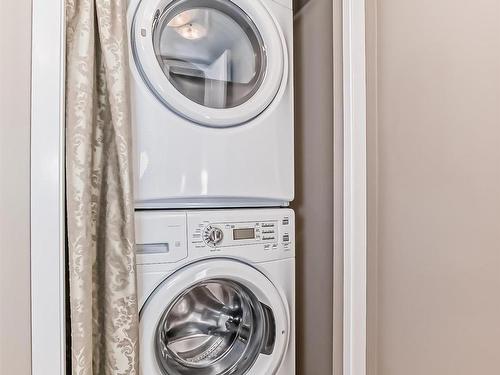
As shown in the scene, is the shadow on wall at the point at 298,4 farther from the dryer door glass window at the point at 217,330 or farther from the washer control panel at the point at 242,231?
the dryer door glass window at the point at 217,330

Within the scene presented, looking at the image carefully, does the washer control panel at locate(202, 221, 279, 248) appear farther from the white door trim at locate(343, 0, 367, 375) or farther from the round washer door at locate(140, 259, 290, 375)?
the white door trim at locate(343, 0, 367, 375)

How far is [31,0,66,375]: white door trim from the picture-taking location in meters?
0.84

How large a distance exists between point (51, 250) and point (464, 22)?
1.15 metres

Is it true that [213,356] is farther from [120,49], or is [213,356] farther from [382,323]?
[120,49]

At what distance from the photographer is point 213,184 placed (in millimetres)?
1267

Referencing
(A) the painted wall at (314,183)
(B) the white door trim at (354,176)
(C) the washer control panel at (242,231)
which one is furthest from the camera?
(A) the painted wall at (314,183)

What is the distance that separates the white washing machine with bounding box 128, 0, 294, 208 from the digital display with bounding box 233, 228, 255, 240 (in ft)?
0.34

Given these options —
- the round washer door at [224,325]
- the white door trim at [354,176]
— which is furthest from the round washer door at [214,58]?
the round washer door at [224,325]

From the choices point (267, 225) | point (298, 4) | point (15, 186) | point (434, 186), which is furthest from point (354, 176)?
point (298, 4)

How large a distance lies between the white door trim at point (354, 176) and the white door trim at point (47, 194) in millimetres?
770

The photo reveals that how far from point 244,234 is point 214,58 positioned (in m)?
0.63

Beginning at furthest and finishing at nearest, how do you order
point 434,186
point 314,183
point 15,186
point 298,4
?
point 298,4 < point 314,183 < point 434,186 < point 15,186

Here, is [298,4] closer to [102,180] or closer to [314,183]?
[314,183]

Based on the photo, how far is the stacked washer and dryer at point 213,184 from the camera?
115cm
